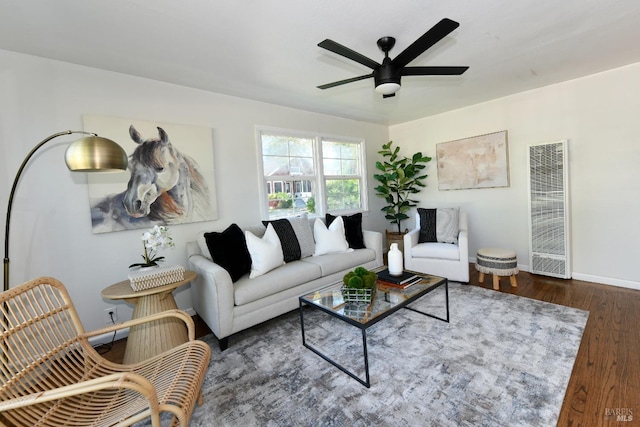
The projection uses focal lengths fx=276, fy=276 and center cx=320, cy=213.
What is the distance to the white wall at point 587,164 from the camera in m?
3.01

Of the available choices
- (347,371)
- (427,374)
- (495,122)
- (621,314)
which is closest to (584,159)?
(495,122)

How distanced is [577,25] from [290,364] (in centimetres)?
337

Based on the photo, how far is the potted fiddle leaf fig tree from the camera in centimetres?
466

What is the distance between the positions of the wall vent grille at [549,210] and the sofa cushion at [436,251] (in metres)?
1.08

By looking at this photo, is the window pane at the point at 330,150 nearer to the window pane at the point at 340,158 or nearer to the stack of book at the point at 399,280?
the window pane at the point at 340,158

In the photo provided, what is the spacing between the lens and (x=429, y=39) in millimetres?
1622

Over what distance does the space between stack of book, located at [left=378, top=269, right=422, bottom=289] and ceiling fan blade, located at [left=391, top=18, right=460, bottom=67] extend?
1672mm

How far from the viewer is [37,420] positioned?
1.10 m

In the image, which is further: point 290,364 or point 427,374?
point 290,364

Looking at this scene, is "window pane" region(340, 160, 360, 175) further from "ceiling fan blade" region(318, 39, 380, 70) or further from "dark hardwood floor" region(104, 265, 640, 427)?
"ceiling fan blade" region(318, 39, 380, 70)

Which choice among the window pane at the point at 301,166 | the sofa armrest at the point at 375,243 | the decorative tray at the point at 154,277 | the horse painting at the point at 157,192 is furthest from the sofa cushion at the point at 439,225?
the decorative tray at the point at 154,277

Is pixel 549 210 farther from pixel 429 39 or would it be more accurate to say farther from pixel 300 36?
pixel 300 36

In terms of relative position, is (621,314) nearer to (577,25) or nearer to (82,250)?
(577,25)

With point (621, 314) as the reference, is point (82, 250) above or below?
above
